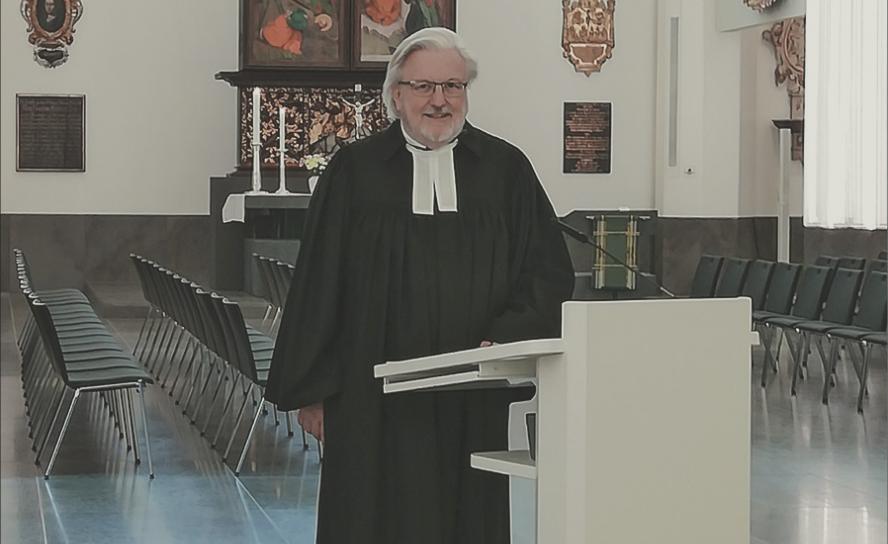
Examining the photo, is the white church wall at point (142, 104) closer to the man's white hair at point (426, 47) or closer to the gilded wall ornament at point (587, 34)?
the gilded wall ornament at point (587, 34)

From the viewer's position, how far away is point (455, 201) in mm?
3820

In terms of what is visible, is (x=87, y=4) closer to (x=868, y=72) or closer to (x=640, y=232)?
(x=640, y=232)

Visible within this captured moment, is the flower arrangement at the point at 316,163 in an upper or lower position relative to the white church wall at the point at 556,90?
lower

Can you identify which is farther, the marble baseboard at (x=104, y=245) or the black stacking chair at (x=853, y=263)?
the marble baseboard at (x=104, y=245)

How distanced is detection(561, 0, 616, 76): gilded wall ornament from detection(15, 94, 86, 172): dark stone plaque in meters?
6.49

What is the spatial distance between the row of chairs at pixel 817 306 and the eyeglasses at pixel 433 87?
6661 mm

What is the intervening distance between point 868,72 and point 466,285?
13.1 meters

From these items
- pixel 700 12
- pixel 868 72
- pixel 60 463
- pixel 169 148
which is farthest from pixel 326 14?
pixel 60 463

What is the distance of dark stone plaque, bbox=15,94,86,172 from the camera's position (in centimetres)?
1838

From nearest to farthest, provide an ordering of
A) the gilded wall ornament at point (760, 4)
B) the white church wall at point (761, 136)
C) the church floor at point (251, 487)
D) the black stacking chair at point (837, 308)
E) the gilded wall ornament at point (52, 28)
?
the church floor at point (251, 487), the black stacking chair at point (837, 308), the gilded wall ornament at point (760, 4), the gilded wall ornament at point (52, 28), the white church wall at point (761, 136)

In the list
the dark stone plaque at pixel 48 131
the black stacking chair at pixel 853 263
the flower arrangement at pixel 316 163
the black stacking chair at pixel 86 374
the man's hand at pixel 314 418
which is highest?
the dark stone plaque at pixel 48 131

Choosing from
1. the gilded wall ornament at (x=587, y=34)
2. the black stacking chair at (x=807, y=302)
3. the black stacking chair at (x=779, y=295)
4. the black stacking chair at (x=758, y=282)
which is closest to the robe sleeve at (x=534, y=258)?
the black stacking chair at (x=807, y=302)

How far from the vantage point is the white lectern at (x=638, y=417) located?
118 inches

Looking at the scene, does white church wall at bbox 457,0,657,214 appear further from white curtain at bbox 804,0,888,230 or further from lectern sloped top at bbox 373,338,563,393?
lectern sloped top at bbox 373,338,563,393
